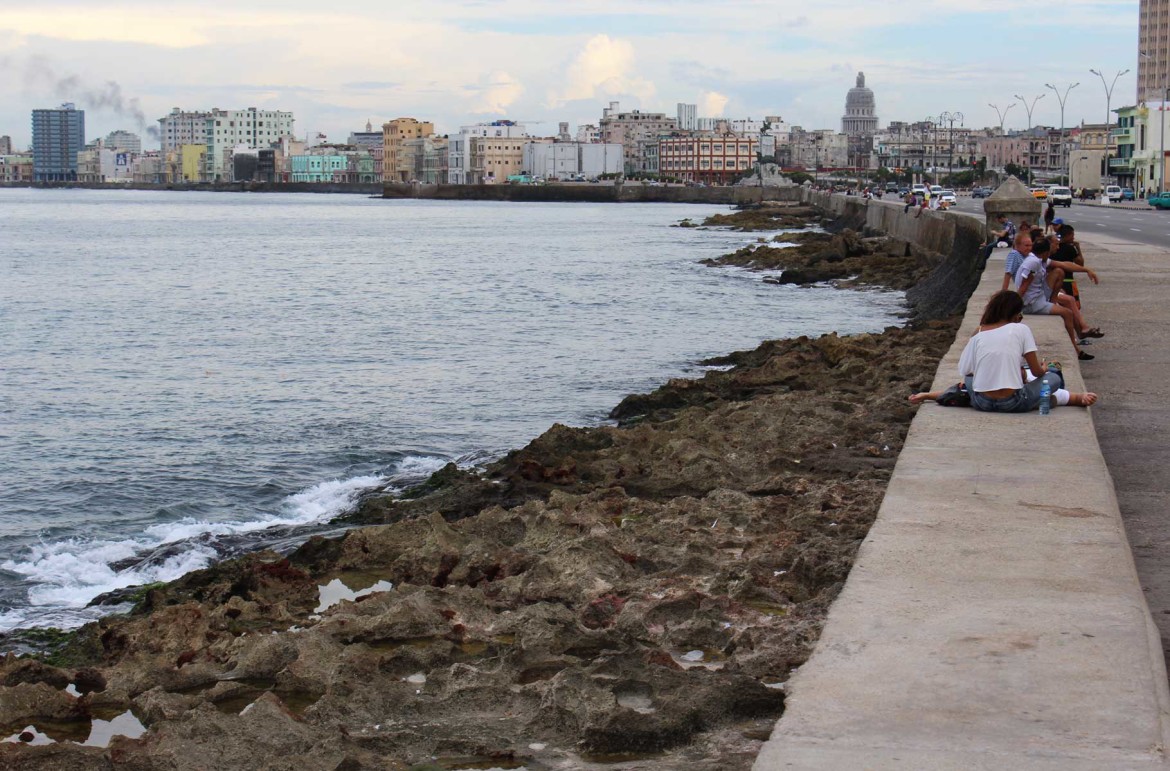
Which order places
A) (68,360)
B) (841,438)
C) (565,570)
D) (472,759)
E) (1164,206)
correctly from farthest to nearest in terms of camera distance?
(1164,206), (68,360), (841,438), (565,570), (472,759)

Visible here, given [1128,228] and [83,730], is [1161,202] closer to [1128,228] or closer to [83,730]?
[1128,228]

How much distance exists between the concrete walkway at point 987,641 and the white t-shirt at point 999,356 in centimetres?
146

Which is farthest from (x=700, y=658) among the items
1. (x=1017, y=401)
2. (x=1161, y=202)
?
(x=1161, y=202)

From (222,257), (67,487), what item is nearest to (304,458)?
(67,487)

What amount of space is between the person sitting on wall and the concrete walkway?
647 cm

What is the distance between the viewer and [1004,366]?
9312mm

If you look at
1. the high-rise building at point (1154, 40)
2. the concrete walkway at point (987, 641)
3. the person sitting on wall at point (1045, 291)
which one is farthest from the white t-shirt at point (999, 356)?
the high-rise building at point (1154, 40)

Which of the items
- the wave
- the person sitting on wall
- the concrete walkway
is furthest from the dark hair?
the wave

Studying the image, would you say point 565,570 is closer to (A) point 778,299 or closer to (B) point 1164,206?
(A) point 778,299

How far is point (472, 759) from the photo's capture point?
4.94m

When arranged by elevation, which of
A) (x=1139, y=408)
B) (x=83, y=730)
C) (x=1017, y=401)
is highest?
(x=1017, y=401)

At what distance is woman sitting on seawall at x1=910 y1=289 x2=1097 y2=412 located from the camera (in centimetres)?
927

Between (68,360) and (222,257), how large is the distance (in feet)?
132

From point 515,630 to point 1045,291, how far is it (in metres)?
9.69
